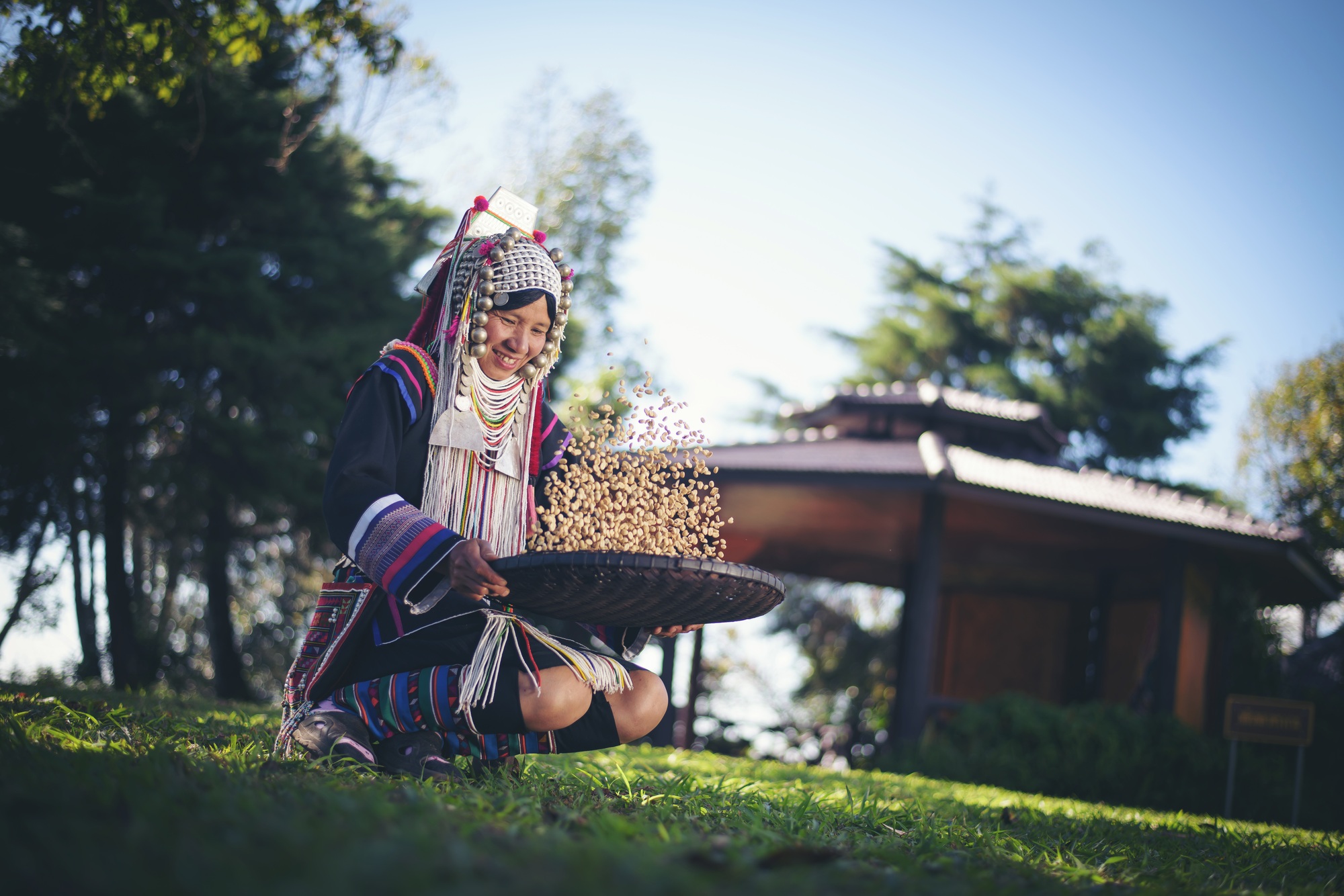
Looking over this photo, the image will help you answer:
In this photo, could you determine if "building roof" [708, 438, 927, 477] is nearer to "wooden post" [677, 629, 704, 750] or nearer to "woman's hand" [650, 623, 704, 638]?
"wooden post" [677, 629, 704, 750]

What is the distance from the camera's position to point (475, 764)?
117 inches

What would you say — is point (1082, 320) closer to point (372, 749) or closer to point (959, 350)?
point (959, 350)

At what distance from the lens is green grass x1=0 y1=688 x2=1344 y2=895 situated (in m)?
1.22

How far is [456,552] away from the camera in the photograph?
8.18 ft

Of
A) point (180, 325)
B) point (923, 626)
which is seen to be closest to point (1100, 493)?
point (923, 626)

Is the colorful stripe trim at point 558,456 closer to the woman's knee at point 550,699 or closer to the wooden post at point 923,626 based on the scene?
the woman's knee at point 550,699

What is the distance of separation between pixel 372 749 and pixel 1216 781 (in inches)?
317

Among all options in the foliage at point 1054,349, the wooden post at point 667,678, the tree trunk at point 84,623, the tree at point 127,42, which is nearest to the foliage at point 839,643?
the foliage at point 1054,349

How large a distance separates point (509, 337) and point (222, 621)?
475 inches

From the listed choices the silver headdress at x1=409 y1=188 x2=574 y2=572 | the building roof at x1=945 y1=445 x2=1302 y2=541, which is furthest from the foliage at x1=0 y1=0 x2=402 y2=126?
the building roof at x1=945 y1=445 x2=1302 y2=541

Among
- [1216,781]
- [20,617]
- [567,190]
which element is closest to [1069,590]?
[1216,781]

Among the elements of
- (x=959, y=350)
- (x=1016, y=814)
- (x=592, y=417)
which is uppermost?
(x=959, y=350)

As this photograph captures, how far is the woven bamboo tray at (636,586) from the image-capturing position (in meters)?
2.38

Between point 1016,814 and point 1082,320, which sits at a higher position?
point 1082,320
